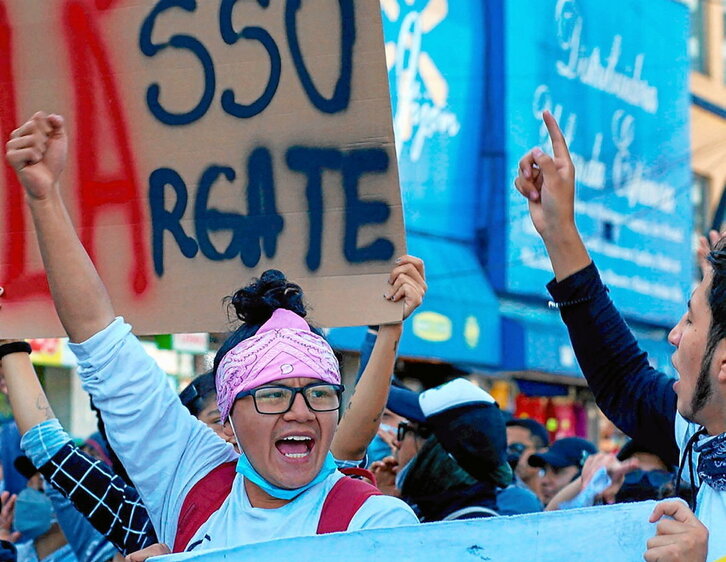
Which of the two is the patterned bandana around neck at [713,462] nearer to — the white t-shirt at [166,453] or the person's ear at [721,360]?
the person's ear at [721,360]

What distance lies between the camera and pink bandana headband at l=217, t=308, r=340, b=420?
2420mm

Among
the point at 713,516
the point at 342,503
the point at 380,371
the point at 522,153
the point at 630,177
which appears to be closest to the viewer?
the point at 713,516

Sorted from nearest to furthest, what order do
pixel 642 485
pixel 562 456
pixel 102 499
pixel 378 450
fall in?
pixel 102 499
pixel 642 485
pixel 378 450
pixel 562 456

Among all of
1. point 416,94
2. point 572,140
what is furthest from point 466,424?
point 572,140

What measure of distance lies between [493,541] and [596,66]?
17036mm

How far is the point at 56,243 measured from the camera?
2422 mm

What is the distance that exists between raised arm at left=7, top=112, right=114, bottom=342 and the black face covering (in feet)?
7.77

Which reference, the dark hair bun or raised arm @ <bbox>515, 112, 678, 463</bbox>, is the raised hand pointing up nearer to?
raised arm @ <bbox>515, 112, 678, 463</bbox>

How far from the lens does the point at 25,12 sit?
3.34 m

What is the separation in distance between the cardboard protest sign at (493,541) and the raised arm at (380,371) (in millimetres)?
877

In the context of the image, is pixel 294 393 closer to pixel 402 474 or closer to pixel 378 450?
pixel 402 474

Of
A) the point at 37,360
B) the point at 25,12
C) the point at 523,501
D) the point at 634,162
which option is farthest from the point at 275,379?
the point at 634,162

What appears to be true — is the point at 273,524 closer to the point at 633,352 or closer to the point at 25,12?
the point at 633,352

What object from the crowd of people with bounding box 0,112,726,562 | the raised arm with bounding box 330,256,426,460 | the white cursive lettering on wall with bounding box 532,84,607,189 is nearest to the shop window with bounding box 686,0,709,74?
the white cursive lettering on wall with bounding box 532,84,607,189
